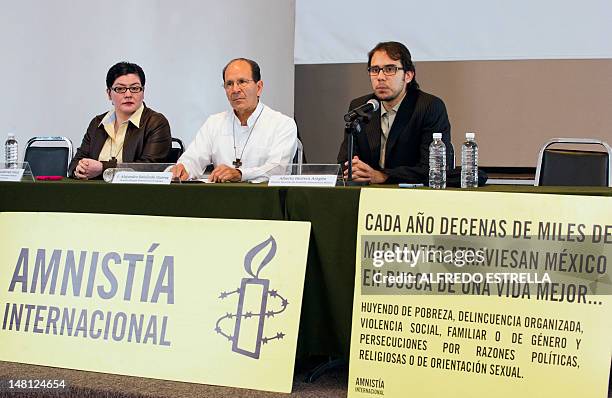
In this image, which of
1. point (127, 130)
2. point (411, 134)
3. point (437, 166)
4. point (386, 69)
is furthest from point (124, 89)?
point (437, 166)

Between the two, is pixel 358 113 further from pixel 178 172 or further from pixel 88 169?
pixel 88 169

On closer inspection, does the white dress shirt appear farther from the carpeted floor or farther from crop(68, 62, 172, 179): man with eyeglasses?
the carpeted floor

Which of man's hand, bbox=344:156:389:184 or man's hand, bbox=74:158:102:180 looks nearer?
man's hand, bbox=344:156:389:184

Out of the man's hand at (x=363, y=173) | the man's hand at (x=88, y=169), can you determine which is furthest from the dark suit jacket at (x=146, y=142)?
the man's hand at (x=363, y=173)

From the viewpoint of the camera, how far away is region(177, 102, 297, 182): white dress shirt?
323 centimetres

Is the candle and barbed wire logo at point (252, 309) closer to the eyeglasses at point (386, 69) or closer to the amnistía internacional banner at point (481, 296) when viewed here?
the amnistía internacional banner at point (481, 296)

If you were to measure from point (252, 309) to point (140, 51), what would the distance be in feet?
10.3

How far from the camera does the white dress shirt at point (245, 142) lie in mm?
3227

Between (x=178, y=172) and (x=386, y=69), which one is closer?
(x=178, y=172)

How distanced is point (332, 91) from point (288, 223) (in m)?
2.71

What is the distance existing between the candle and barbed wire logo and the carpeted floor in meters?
0.12

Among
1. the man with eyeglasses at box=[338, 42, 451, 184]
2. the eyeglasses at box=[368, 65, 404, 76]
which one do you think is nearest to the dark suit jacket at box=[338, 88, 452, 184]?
the man with eyeglasses at box=[338, 42, 451, 184]

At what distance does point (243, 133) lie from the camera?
334 cm

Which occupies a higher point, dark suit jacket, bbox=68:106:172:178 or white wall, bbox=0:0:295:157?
white wall, bbox=0:0:295:157
